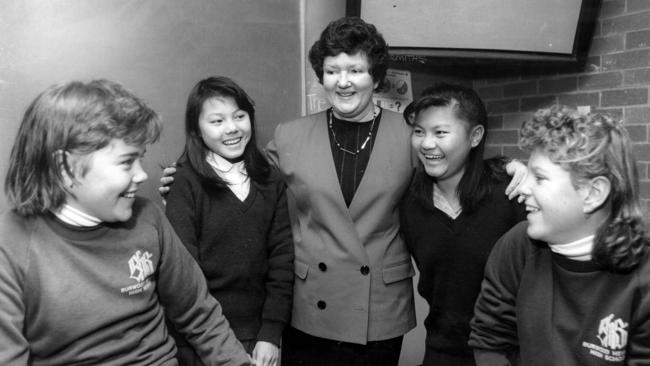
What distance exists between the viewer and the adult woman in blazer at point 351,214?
5.17 ft

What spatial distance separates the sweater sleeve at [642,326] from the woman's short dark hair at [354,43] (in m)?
0.87

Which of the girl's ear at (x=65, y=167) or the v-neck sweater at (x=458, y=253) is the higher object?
the girl's ear at (x=65, y=167)

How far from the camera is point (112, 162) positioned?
1.13m

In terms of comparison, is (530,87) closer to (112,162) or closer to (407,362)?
(407,362)

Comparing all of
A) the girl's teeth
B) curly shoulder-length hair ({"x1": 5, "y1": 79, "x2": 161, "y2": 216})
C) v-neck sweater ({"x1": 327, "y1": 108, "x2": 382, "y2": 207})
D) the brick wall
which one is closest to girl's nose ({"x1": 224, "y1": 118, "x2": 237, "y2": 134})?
the girl's teeth

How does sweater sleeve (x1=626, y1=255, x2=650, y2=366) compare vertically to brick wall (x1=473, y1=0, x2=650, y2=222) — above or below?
below

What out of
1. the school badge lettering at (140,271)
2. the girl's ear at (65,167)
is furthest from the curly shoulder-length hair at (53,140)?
the school badge lettering at (140,271)

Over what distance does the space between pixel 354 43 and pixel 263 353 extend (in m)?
0.90

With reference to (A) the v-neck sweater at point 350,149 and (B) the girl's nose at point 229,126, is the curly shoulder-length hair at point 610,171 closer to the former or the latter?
(A) the v-neck sweater at point 350,149

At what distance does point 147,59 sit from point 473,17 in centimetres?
133

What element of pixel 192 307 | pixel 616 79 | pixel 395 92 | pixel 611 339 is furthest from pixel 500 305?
pixel 616 79

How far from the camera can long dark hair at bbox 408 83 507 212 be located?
153cm

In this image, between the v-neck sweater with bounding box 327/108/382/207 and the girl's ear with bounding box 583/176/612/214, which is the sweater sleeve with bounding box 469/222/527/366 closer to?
the girl's ear with bounding box 583/176/612/214

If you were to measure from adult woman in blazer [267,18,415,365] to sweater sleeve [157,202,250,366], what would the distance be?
1.14 feet
